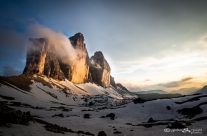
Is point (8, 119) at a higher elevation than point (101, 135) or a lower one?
higher

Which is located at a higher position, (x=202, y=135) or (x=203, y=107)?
(x=203, y=107)

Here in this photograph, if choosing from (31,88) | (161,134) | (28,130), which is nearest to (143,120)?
(161,134)

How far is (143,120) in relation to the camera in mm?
63062

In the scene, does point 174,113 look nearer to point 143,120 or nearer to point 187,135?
point 143,120

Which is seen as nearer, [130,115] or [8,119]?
[8,119]

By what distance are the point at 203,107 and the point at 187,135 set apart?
116 ft

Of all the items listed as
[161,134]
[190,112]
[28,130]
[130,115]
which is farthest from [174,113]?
[28,130]

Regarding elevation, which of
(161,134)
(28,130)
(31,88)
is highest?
(31,88)

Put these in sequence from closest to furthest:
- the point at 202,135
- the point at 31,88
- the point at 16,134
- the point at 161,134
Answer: the point at 16,134
the point at 202,135
the point at 161,134
the point at 31,88

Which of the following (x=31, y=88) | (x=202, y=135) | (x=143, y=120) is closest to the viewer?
(x=202, y=135)

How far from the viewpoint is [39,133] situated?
87.1 ft

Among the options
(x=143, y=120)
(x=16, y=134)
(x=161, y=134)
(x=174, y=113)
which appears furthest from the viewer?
(x=174, y=113)

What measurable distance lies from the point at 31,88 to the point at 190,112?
451ft

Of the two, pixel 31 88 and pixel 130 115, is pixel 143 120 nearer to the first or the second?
pixel 130 115
